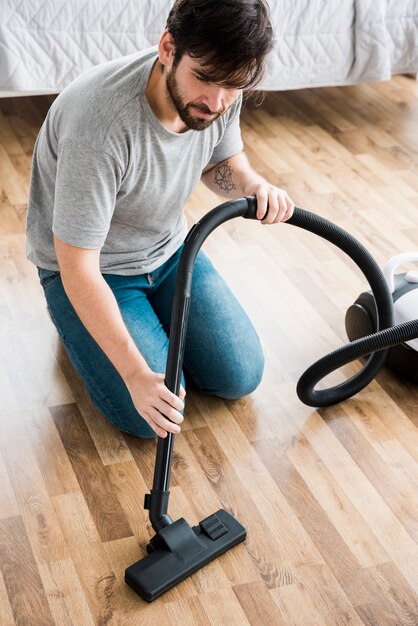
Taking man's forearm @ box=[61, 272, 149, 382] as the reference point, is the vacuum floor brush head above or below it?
below

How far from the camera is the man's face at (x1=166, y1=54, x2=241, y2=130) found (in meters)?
1.44

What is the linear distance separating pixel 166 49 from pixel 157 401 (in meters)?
0.57

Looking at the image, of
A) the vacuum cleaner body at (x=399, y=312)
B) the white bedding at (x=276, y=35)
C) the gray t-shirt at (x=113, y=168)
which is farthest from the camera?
the white bedding at (x=276, y=35)

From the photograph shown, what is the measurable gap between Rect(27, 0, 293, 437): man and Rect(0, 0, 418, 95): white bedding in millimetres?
1076

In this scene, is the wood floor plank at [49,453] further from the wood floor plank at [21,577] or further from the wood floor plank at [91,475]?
the wood floor plank at [21,577]

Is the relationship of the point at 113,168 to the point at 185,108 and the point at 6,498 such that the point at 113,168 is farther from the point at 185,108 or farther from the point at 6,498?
the point at 6,498

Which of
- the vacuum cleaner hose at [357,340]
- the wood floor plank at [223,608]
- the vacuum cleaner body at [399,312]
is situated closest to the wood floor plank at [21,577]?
the wood floor plank at [223,608]

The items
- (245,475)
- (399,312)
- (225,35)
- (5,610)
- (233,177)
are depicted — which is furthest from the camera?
(399,312)

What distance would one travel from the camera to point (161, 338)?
6.17 ft

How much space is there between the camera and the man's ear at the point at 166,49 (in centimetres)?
146

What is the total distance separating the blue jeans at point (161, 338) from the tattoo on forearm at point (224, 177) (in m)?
0.18

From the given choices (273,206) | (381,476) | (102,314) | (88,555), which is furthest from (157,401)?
(381,476)

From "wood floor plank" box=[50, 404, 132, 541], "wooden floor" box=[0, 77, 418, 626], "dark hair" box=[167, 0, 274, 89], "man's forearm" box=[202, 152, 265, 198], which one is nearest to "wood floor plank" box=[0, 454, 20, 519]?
"wooden floor" box=[0, 77, 418, 626]

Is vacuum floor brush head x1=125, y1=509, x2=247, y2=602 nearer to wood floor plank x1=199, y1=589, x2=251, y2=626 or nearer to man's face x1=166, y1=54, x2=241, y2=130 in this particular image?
wood floor plank x1=199, y1=589, x2=251, y2=626
